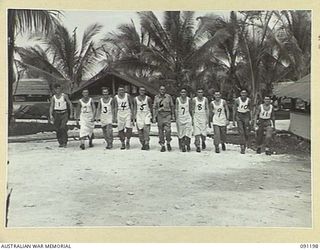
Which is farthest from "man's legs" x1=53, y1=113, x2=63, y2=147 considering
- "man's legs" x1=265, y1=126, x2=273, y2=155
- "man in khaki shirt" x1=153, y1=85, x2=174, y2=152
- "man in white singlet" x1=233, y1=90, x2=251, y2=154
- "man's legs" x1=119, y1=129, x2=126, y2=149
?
"man's legs" x1=265, y1=126, x2=273, y2=155

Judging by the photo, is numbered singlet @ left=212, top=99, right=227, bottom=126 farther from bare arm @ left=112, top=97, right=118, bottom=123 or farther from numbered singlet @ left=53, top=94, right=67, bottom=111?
numbered singlet @ left=53, top=94, right=67, bottom=111

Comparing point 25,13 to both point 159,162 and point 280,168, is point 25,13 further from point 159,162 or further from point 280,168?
point 280,168

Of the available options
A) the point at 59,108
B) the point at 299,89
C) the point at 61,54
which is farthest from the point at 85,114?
the point at 299,89

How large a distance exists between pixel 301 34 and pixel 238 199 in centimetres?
57

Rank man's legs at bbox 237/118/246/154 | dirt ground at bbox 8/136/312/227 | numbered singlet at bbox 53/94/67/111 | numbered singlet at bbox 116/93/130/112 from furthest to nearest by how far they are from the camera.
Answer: numbered singlet at bbox 116/93/130/112 → man's legs at bbox 237/118/246/154 → numbered singlet at bbox 53/94/67/111 → dirt ground at bbox 8/136/312/227

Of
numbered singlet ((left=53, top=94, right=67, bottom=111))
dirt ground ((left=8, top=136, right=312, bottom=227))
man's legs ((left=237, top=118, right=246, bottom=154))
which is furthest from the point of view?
man's legs ((left=237, top=118, right=246, bottom=154))

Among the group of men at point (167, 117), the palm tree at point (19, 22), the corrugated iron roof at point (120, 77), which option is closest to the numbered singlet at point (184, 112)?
the group of men at point (167, 117)

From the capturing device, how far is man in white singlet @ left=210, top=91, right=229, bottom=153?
229 cm

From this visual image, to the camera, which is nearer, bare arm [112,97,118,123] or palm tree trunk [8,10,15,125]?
palm tree trunk [8,10,15,125]

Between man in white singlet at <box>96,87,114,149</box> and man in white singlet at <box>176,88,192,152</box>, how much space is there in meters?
0.24

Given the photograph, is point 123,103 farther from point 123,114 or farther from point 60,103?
point 60,103

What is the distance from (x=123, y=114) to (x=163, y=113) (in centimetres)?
16

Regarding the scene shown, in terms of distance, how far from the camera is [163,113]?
92.1 inches

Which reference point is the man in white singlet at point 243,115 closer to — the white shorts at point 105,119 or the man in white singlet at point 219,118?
the man in white singlet at point 219,118
